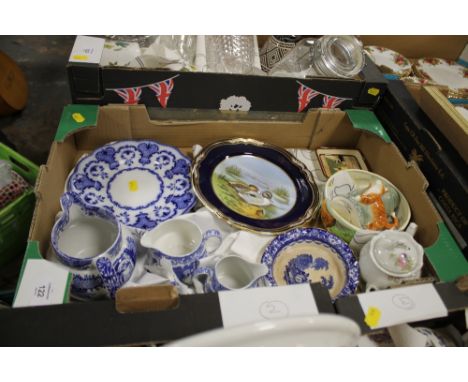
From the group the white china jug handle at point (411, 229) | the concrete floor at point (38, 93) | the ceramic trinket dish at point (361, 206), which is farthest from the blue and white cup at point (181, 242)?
the concrete floor at point (38, 93)

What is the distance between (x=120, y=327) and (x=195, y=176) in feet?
1.54

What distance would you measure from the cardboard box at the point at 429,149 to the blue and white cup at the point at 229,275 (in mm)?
453

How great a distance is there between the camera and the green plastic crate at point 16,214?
3.41 ft

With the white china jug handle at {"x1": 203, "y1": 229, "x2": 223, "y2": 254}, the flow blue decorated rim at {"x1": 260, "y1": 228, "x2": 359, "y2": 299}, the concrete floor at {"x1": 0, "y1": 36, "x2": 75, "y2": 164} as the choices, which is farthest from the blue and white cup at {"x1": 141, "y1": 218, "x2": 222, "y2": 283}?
the concrete floor at {"x1": 0, "y1": 36, "x2": 75, "y2": 164}

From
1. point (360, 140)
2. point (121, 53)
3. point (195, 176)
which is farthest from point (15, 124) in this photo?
point (360, 140)

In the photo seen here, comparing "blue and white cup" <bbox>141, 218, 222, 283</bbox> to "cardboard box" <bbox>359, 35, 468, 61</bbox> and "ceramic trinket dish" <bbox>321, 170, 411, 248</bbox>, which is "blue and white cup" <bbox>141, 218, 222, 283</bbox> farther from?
"cardboard box" <bbox>359, 35, 468, 61</bbox>

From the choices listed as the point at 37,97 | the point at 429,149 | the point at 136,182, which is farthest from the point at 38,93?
the point at 429,149

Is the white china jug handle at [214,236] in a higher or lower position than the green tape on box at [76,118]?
lower

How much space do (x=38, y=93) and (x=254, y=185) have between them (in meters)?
1.62

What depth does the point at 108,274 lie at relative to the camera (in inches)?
25.4

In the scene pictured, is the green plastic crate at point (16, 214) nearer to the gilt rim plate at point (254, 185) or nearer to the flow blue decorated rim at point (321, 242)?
the gilt rim plate at point (254, 185)

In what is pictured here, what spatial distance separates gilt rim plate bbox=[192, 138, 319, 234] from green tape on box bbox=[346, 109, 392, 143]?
199 mm

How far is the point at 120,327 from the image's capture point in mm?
504

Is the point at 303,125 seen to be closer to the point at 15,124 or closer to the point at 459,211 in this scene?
the point at 459,211
